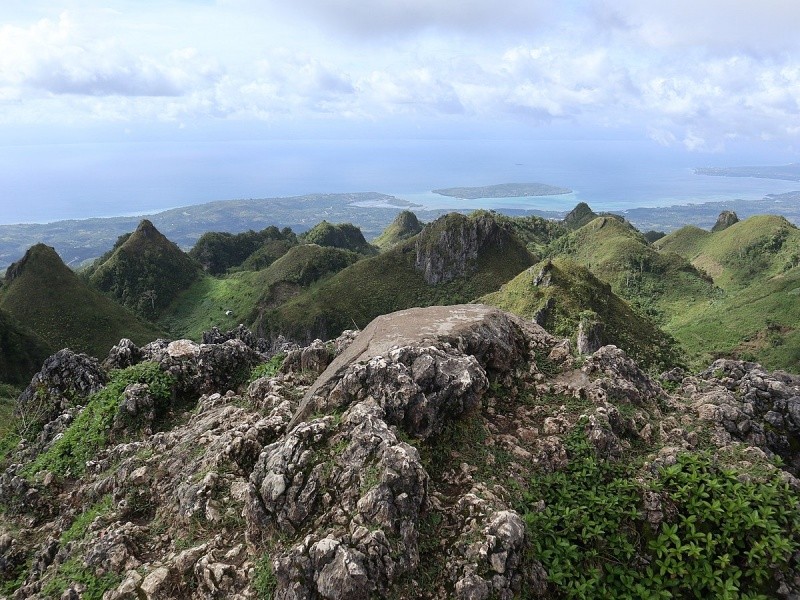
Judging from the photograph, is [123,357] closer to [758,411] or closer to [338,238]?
[758,411]

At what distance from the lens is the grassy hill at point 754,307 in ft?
166

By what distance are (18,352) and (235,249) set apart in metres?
86.6

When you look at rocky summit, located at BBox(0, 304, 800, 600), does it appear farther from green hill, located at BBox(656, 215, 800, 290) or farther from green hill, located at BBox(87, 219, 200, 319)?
green hill, located at BBox(87, 219, 200, 319)

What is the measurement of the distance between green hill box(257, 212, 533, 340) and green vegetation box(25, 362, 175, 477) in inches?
2297

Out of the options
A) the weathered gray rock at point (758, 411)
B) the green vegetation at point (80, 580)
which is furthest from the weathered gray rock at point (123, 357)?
the weathered gray rock at point (758, 411)

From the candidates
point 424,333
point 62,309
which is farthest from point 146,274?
point 424,333

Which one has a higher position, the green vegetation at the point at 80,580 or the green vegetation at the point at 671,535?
the green vegetation at the point at 671,535

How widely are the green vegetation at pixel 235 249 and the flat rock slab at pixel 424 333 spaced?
4536 inches

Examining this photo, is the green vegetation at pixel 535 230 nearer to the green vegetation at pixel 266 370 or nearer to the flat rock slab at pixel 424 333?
the green vegetation at pixel 266 370

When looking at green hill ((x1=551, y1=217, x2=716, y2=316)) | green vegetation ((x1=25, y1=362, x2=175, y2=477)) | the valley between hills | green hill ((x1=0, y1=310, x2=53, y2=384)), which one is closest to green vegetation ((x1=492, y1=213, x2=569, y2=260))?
green hill ((x1=551, y1=217, x2=716, y2=316))

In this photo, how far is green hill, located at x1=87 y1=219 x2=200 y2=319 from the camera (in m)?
102

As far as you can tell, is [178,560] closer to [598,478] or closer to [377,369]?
[377,369]

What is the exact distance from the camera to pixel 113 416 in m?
15.0

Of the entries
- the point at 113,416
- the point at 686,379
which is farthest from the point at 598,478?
the point at 113,416
